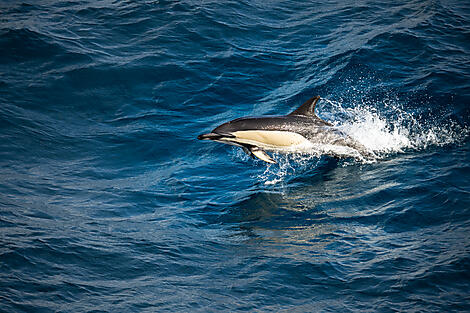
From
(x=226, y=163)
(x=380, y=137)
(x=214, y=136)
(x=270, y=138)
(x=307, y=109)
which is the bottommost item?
(x=226, y=163)

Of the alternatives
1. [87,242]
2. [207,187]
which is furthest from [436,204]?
[87,242]

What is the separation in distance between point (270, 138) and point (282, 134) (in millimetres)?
238

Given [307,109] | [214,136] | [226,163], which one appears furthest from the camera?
[226,163]

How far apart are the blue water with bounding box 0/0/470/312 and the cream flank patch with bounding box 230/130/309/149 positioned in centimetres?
87

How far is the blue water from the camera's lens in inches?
258

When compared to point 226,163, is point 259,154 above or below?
above

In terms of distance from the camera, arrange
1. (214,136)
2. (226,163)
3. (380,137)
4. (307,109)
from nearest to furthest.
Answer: (214,136)
(307,109)
(380,137)
(226,163)

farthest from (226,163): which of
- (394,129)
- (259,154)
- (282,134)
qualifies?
(394,129)

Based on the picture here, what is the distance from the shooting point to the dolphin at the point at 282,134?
9086 millimetres

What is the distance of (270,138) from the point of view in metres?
9.20

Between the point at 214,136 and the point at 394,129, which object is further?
the point at 394,129

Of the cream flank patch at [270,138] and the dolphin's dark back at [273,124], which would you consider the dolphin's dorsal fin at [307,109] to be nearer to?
the dolphin's dark back at [273,124]

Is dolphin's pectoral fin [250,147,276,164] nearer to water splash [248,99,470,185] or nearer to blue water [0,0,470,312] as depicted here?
blue water [0,0,470,312]

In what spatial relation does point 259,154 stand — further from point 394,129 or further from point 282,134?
point 394,129
